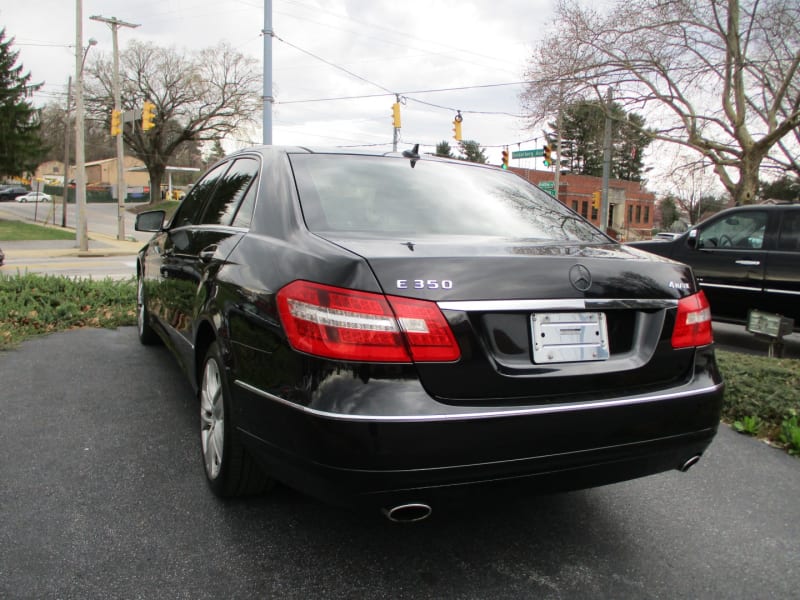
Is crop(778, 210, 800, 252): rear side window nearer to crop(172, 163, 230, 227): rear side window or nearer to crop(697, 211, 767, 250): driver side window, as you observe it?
crop(697, 211, 767, 250): driver side window

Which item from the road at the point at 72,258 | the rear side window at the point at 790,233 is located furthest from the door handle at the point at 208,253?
the road at the point at 72,258

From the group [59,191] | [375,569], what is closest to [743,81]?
[375,569]

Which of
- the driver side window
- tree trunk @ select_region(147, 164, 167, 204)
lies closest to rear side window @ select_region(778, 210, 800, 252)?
the driver side window

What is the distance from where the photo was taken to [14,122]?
47.0 meters

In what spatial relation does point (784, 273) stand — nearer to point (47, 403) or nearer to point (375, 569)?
point (375, 569)

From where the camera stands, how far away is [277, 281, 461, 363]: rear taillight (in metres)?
1.99

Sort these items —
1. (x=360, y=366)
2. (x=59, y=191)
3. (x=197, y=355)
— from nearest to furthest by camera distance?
(x=360, y=366)
(x=197, y=355)
(x=59, y=191)

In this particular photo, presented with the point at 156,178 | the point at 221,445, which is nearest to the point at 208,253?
the point at 221,445

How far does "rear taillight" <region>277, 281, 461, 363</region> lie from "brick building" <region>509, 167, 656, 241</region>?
52.8 meters

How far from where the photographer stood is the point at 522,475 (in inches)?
82.8

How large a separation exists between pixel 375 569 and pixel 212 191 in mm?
2496

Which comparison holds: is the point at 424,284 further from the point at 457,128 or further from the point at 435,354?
the point at 457,128

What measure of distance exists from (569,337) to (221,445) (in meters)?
1.58

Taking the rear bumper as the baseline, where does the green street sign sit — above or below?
above
